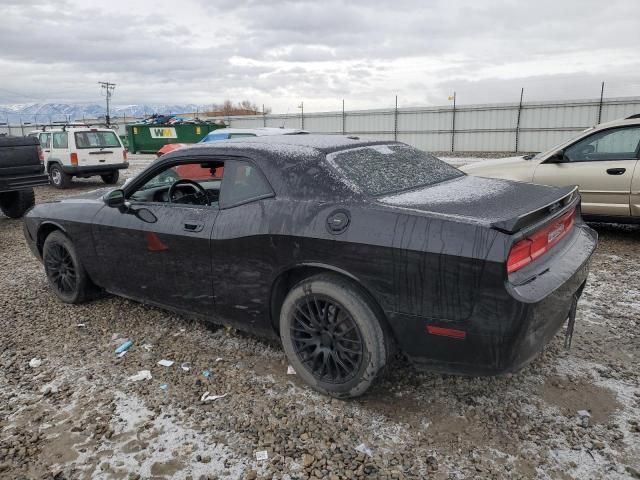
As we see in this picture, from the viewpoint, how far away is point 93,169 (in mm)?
14227

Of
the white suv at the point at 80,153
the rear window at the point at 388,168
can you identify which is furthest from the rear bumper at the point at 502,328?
the white suv at the point at 80,153

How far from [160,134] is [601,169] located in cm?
2724

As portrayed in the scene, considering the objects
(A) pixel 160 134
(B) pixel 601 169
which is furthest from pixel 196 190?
(A) pixel 160 134

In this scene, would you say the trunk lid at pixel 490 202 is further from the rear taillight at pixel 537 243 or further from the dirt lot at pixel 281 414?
the dirt lot at pixel 281 414

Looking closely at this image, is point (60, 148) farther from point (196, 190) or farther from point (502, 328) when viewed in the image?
point (502, 328)

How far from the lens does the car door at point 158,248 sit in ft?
Answer: 11.3

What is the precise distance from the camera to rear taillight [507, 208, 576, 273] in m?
2.41

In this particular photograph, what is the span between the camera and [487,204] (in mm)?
2787

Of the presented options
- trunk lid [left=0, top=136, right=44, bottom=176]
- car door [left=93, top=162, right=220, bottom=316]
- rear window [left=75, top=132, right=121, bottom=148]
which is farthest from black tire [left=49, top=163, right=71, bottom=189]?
car door [left=93, top=162, right=220, bottom=316]

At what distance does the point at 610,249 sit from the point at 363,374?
4.61 metres

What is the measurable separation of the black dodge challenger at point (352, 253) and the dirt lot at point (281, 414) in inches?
12.2

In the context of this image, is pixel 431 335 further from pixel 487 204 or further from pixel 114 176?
pixel 114 176

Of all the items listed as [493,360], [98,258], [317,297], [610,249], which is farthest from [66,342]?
[610,249]

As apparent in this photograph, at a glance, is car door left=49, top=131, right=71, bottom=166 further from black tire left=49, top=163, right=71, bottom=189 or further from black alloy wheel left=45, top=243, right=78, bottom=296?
black alloy wheel left=45, top=243, right=78, bottom=296
